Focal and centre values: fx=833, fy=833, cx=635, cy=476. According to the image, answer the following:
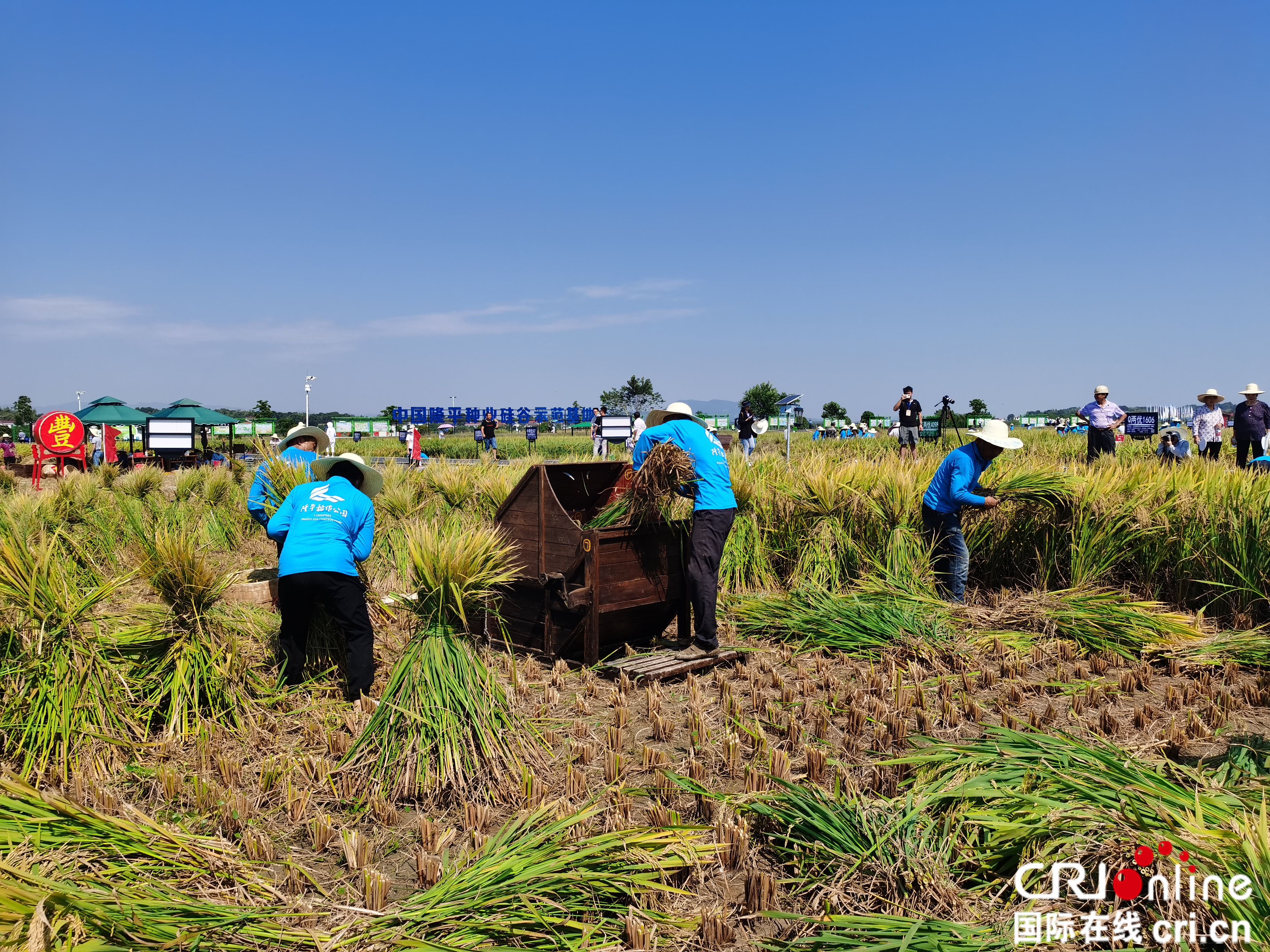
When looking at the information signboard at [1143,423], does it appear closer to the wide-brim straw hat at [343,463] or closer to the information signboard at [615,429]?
the information signboard at [615,429]

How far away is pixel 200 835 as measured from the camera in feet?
10.5

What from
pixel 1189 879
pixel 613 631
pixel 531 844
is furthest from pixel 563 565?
pixel 1189 879

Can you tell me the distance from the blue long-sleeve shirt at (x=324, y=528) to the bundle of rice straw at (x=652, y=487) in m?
1.49

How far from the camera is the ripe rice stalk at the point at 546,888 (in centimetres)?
253

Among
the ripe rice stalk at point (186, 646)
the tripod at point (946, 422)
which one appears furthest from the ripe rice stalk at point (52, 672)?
the tripod at point (946, 422)

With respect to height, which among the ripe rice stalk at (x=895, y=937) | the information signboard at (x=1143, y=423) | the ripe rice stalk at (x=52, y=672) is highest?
the information signboard at (x=1143, y=423)

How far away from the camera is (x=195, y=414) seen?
2316 centimetres

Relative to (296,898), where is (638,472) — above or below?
above

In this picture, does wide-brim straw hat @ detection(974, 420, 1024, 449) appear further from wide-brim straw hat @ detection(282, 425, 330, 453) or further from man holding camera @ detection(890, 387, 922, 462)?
man holding camera @ detection(890, 387, 922, 462)

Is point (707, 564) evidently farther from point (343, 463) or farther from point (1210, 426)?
point (1210, 426)

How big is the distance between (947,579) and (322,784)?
529 cm

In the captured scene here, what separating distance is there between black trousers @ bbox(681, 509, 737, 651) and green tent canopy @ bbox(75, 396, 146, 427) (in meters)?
20.9

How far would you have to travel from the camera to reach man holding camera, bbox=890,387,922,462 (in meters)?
16.5

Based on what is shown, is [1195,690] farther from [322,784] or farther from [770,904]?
[322,784]
